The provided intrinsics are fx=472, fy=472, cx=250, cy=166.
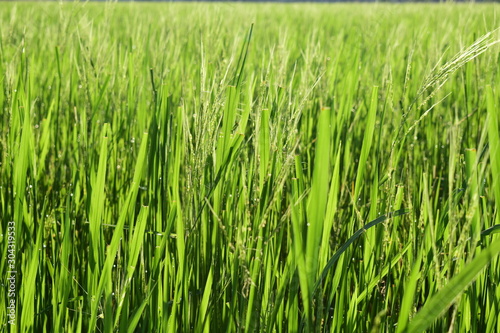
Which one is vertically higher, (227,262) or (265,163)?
(265,163)

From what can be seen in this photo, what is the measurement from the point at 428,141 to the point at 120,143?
3.29ft

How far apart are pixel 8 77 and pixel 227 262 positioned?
0.65 m

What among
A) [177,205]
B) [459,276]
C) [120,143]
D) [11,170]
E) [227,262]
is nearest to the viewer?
[459,276]

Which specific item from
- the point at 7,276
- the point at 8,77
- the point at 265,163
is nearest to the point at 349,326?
the point at 265,163


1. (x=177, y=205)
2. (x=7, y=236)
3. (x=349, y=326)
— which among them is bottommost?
(x=349, y=326)

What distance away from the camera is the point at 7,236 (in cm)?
92

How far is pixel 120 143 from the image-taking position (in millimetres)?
1477

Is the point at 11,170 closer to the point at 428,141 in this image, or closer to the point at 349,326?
the point at 349,326

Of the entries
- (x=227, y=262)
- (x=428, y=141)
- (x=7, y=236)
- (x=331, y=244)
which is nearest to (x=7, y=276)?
(x=7, y=236)

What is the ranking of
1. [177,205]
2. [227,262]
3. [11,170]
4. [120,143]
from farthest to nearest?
[120,143] < [11,170] < [227,262] < [177,205]

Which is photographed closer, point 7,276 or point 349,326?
Result: point 349,326

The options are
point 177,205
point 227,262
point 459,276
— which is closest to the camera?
point 459,276

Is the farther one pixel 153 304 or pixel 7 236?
pixel 7 236

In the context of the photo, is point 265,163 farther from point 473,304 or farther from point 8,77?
point 8,77
